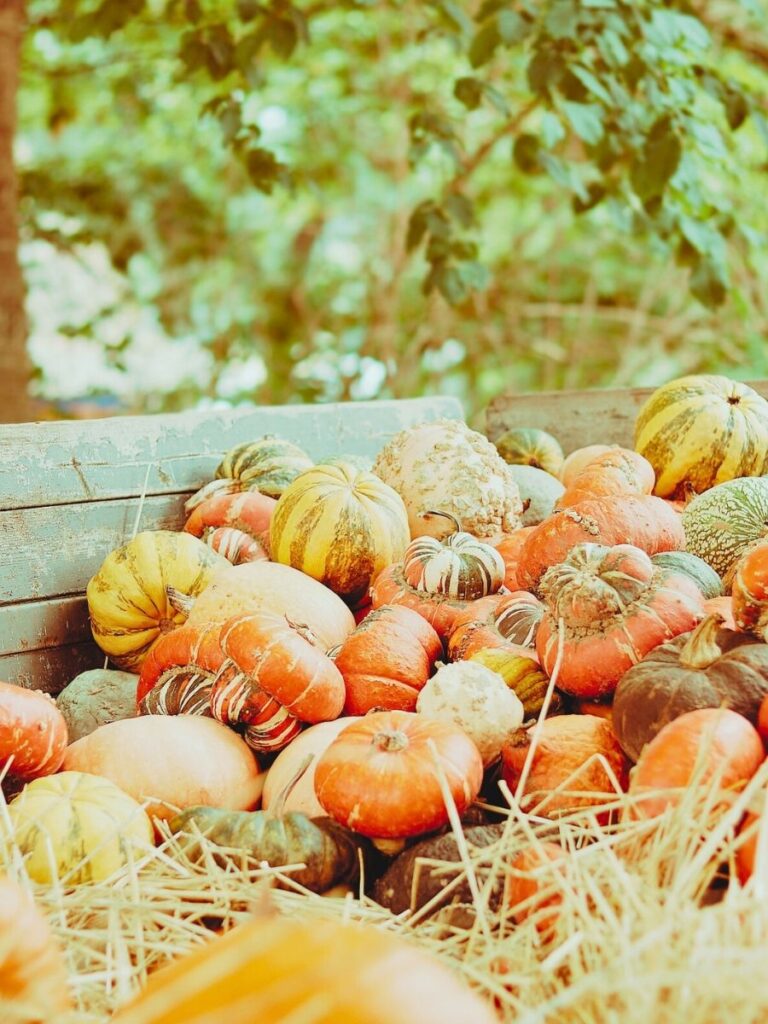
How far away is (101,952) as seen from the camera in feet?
4.80

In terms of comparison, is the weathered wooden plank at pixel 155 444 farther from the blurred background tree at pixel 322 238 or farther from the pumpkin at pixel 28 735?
the blurred background tree at pixel 322 238

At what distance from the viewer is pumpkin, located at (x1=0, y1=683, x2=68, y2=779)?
189 cm

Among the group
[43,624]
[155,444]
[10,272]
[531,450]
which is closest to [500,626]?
[43,624]

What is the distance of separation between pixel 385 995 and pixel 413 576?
4.80ft

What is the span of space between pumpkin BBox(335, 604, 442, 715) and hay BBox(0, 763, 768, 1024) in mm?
476

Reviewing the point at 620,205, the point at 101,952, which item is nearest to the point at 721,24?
the point at 620,205

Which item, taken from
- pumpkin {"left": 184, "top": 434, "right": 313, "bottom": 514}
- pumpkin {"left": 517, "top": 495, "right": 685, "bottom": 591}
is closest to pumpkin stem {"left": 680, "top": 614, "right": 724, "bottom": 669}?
pumpkin {"left": 517, "top": 495, "right": 685, "bottom": 591}

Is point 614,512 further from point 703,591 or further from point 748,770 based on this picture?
point 748,770

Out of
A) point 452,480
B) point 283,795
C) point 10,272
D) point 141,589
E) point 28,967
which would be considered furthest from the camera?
point 10,272

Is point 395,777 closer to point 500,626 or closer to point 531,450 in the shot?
point 500,626

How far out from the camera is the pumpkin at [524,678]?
2.02 metres

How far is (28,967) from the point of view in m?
1.20

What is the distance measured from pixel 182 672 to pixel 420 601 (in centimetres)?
56

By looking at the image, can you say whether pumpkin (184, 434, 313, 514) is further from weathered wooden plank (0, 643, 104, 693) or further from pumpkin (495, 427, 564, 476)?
pumpkin (495, 427, 564, 476)
